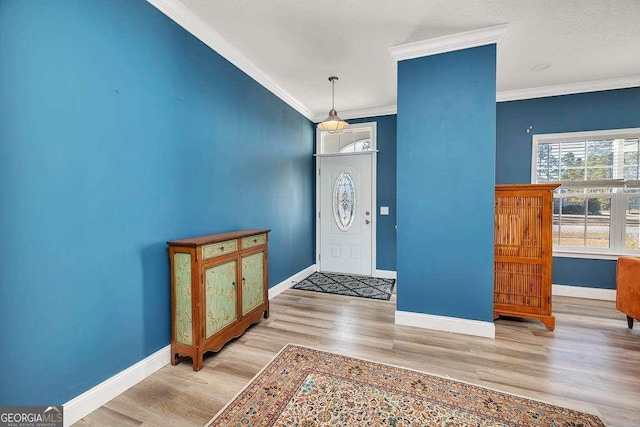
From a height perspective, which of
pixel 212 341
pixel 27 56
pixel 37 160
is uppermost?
pixel 27 56

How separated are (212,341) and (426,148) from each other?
2.65m

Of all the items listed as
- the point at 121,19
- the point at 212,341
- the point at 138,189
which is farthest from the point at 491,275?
the point at 121,19

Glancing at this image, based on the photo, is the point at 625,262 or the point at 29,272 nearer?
the point at 29,272

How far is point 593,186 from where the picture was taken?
361 centimetres

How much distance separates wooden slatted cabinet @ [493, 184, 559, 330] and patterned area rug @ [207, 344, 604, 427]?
1.35 meters

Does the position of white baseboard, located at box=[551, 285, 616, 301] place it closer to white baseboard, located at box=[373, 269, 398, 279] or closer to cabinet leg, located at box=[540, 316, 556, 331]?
cabinet leg, located at box=[540, 316, 556, 331]

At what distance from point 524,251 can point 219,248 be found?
299cm

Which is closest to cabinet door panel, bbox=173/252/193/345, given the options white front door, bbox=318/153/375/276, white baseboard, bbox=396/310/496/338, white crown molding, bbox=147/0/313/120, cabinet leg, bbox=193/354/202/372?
cabinet leg, bbox=193/354/202/372

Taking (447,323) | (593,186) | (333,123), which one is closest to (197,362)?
(447,323)

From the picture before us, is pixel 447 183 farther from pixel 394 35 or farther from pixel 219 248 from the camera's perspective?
pixel 219 248

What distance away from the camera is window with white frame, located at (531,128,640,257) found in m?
3.51

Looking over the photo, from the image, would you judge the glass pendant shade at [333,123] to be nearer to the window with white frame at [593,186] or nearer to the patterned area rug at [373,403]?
the patterned area rug at [373,403]

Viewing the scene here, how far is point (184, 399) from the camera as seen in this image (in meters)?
1.75

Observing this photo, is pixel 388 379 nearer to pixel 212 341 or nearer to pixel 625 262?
pixel 212 341
